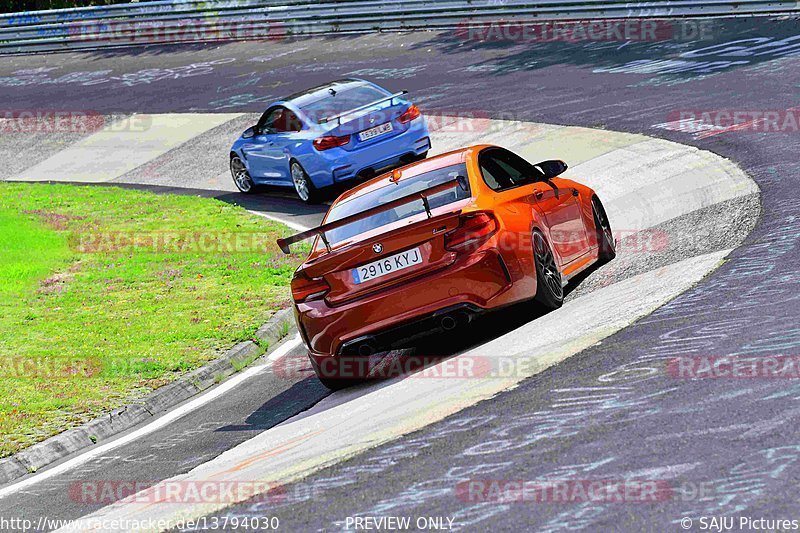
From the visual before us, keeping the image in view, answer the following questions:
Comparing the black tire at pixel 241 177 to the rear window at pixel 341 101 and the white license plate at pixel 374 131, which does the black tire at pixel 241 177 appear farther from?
the white license plate at pixel 374 131

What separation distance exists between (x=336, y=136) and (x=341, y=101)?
959mm

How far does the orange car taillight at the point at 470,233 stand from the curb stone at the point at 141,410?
2857 mm

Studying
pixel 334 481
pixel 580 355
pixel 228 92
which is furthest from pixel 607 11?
pixel 334 481

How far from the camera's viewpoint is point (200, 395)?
10.5 metres

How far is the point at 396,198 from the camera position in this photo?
10.0 m

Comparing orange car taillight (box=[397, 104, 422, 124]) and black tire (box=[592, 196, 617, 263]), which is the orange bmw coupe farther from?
orange car taillight (box=[397, 104, 422, 124])

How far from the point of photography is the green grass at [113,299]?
1061 cm

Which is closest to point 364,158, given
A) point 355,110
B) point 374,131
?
point 374,131

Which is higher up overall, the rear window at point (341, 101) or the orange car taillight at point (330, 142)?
the rear window at point (341, 101)

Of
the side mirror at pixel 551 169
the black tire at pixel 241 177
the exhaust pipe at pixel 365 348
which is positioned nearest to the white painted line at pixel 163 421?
the exhaust pipe at pixel 365 348

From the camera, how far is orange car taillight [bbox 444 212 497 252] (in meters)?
9.03

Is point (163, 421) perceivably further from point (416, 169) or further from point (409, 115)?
point (409, 115)

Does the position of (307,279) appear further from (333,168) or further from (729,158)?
(333,168)

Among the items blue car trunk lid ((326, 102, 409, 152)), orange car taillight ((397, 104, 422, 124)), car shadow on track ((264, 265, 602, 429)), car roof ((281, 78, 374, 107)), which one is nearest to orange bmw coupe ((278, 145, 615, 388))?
car shadow on track ((264, 265, 602, 429))
